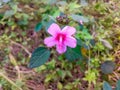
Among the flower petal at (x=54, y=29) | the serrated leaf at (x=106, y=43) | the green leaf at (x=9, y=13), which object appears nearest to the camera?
the flower petal at (x=54, y=29)

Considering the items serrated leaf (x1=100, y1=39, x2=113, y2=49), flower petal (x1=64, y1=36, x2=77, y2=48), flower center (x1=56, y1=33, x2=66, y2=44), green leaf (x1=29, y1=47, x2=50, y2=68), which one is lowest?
serrated leaf (x1=100, y1=39, x2=113, y2=49)

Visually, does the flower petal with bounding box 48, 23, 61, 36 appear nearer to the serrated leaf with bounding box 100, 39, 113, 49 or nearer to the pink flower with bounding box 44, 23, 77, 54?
the pink flower with bounding box 44, 23, 77, 54

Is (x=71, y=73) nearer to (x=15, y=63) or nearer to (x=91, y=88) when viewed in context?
(x=91, y=88)

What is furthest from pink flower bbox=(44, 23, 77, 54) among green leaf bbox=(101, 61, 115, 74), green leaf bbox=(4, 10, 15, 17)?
green leaf bbox=(4, 10, 15, 17)

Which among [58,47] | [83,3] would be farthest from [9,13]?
[58,47]

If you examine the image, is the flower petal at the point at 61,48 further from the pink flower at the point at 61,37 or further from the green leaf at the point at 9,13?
the green leaf at the point at 9,13

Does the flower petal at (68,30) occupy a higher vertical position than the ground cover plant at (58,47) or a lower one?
higher

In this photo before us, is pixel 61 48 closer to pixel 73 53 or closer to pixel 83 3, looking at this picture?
pixel 73 53

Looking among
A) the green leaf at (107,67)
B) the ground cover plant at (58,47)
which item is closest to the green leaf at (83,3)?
the ground cover plant at (58,47)
